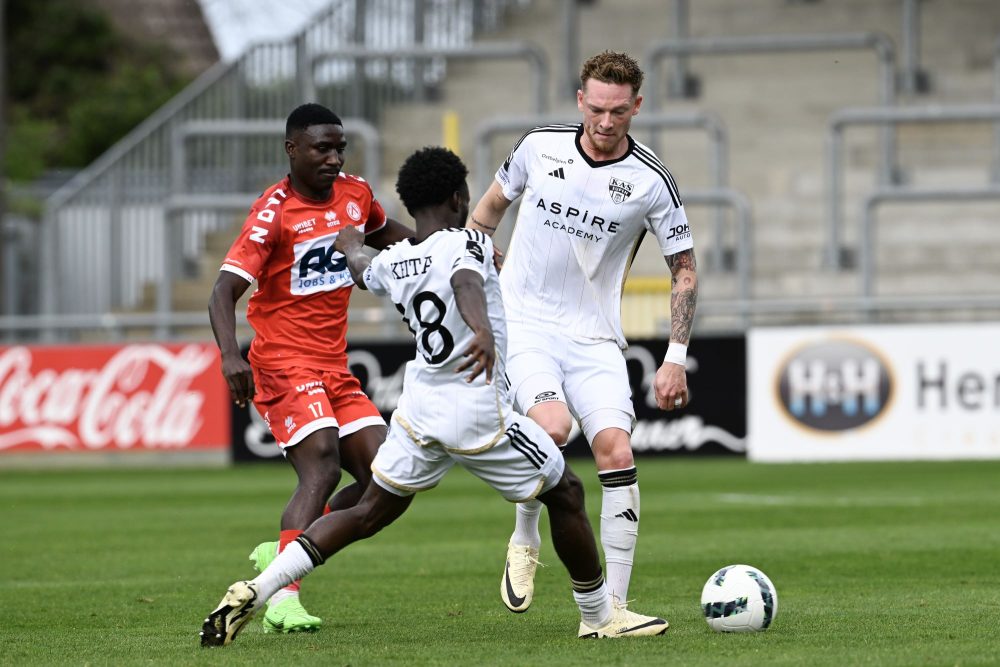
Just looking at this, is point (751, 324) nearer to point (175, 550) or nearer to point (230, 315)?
point (175, 550)

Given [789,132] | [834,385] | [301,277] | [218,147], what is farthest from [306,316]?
[789,132]

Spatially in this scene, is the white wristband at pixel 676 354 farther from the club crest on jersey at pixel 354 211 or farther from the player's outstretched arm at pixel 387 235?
the club crest on jersey at pixel 354 211

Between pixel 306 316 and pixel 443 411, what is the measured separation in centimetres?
162

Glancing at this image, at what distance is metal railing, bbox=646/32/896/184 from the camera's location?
74.9 ft

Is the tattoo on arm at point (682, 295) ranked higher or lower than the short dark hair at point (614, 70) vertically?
lower

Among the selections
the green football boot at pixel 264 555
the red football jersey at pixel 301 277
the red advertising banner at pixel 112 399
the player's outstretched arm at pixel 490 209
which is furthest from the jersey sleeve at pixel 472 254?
the red advertising banner at pixel 112 399

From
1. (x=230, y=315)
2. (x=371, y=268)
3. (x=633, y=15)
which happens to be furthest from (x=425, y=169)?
(x=633, y=15)

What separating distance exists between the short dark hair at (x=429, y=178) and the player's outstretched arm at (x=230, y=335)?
1086mm

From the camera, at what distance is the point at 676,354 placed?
7410mm

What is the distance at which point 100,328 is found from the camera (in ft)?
71.4

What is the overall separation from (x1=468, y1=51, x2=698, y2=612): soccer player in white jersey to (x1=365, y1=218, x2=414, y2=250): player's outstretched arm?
530 millimetres

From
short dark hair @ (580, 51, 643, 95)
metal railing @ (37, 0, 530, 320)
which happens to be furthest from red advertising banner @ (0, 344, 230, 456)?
short dark hair @ (580, 51, 643, 95)

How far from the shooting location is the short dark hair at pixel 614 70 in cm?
724

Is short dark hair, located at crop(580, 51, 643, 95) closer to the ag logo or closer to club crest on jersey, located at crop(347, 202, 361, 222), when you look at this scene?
club crest on jersey, located at crop(347, 202, 361, 222)
